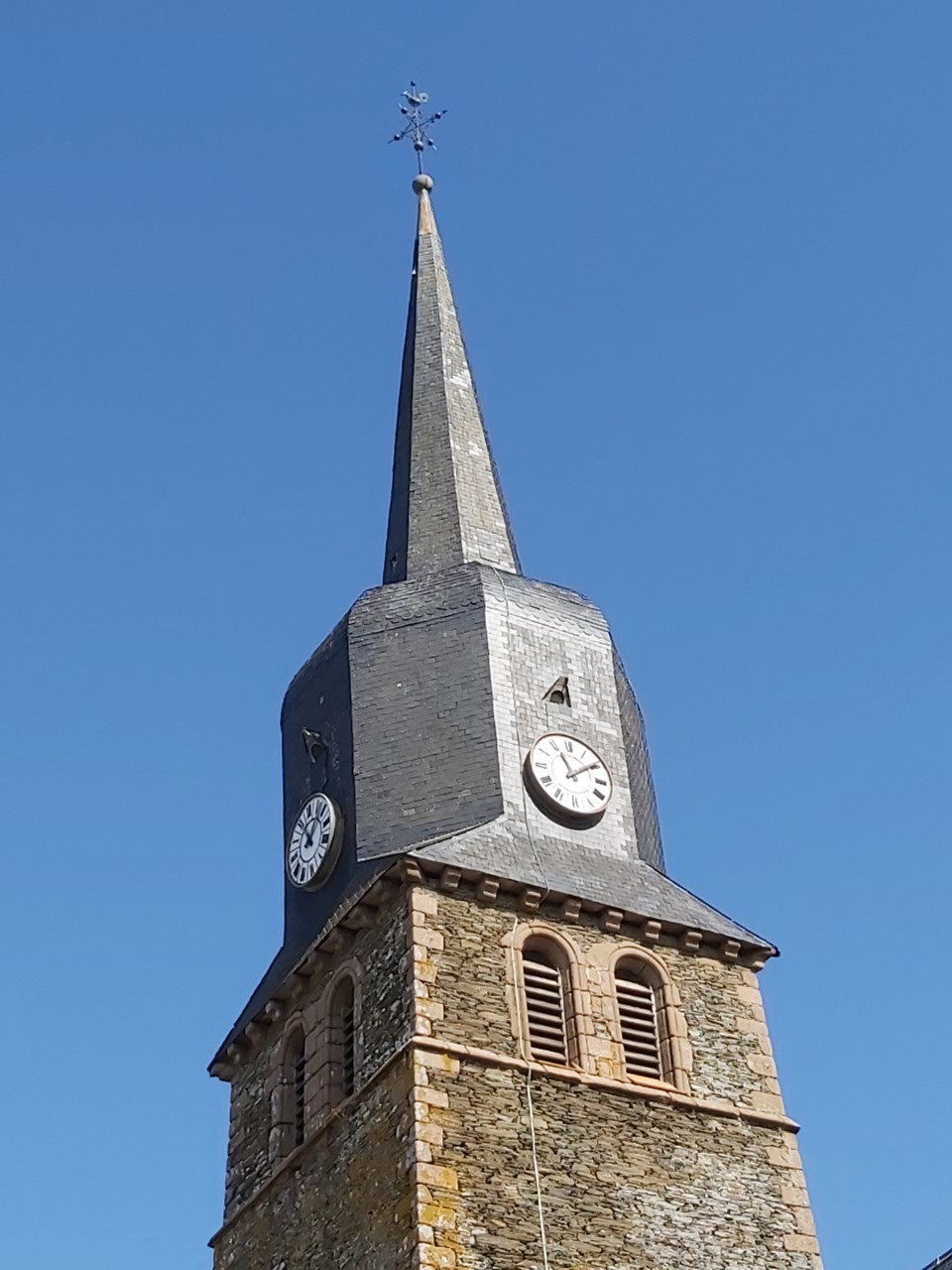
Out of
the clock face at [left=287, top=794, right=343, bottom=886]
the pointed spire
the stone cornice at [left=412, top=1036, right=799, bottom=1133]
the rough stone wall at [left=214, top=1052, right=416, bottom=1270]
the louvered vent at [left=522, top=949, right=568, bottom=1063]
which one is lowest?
the rough stone wall at [left=214, top=1052, right=416, bottom=1270]

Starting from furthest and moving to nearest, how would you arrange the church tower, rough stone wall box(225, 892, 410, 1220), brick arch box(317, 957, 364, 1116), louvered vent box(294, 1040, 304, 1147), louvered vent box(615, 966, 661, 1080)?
1. louvered vent box(294, 1040, 304, 1147)
2. louvered vent box(615, 966, 661, 1080)
3. brick arch box(317, 957, 364, 1116)
4. rough stone wall box(225, 892, 410, 1220)
5. the church tower

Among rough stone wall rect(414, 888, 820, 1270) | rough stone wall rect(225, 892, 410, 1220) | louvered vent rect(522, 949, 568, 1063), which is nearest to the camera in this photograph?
rough stone wall rect(414, 888, 820, 1270)

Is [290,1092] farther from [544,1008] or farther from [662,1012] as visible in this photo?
[662,1012]

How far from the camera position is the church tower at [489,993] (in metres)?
18.7

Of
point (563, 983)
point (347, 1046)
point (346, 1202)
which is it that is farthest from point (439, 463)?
point (346, 1202)

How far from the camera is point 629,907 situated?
21156 mm

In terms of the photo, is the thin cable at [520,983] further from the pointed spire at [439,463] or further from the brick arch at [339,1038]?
the brick arch at [339,1038]

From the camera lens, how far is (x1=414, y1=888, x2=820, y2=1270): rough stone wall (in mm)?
18297

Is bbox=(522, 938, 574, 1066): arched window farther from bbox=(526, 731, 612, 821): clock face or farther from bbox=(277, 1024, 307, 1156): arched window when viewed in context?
bbox=(277, 1024, 307, 1156): arched window

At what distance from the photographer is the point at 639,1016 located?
20.8 meters

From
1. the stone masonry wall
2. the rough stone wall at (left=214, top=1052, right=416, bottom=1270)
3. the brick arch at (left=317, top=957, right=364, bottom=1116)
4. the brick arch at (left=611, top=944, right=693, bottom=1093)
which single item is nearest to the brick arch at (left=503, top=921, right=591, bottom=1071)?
the brick arch at (left=611, top=944, right=693, bottom=1093)

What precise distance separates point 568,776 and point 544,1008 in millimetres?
2808

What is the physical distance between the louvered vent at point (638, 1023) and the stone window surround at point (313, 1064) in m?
2.55

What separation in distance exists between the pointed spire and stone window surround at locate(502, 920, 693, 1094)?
533 cm
